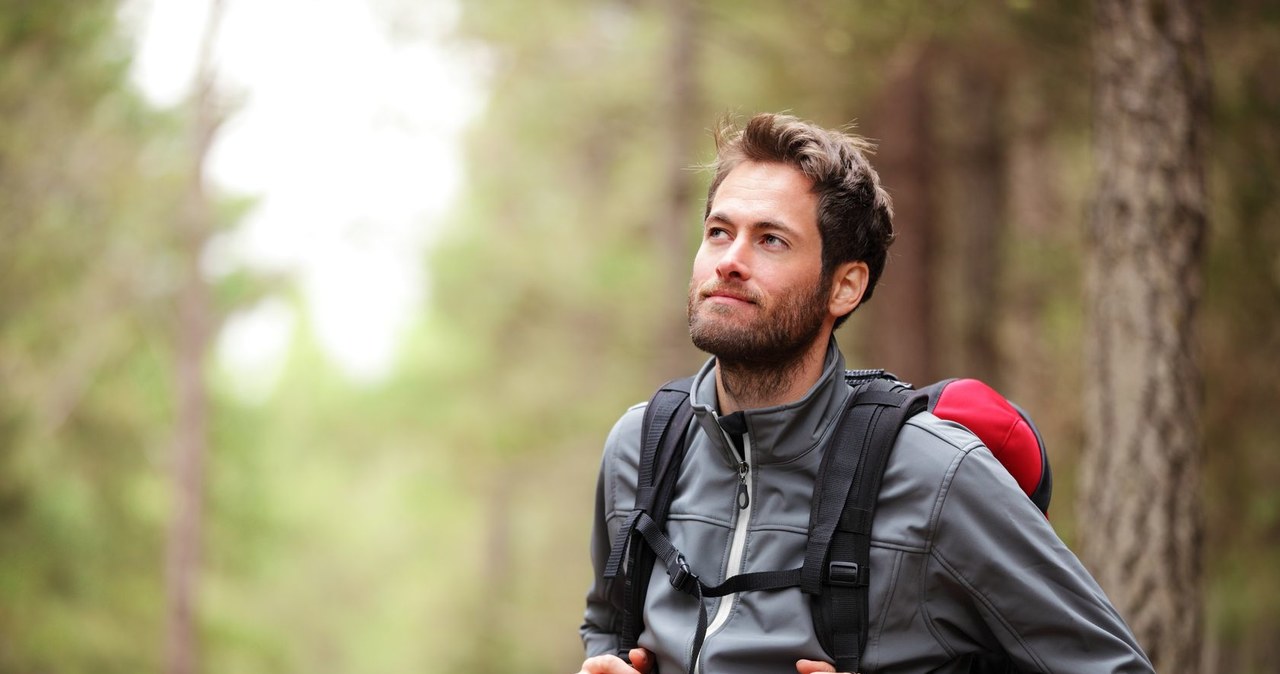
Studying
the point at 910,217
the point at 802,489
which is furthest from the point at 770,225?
the point at 910,217

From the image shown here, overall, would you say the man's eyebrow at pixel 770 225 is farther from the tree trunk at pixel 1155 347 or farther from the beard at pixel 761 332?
the tree trunk at pixel 1155 347

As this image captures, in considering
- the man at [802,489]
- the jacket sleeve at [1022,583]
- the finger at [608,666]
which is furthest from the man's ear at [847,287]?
the finger at [608,666]

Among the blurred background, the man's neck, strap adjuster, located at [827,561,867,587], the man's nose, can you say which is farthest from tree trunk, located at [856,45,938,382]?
strap adjuster, located at [827,561,867,587]

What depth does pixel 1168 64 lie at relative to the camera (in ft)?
13.9

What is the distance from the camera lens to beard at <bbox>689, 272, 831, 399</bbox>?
8.11ft

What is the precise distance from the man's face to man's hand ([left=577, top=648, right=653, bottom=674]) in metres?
0.70

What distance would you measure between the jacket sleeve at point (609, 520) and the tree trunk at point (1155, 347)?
2294 mm

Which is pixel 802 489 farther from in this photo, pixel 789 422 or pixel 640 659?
pixel 640 659

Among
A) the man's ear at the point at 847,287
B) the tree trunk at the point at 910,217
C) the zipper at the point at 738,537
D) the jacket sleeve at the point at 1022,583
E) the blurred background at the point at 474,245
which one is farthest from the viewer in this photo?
the tree trunk at the point at 910,217

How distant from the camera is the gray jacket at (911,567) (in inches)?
85.1

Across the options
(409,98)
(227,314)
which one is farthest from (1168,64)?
(227,314)

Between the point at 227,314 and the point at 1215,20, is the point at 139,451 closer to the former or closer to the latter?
the point at 227,314

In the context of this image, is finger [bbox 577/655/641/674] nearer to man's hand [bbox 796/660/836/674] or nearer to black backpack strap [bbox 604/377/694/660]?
black backpack strap [bbox 604/377/694/660]

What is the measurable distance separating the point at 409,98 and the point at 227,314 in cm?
374
